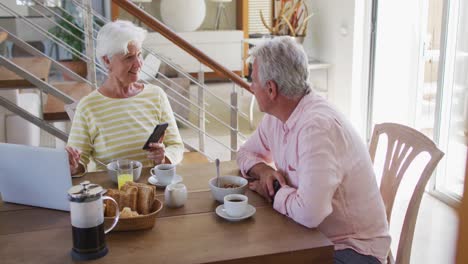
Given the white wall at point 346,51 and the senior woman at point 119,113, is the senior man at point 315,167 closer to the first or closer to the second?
the senior woman at point 119,113

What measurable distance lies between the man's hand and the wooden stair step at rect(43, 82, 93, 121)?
4.80 feet

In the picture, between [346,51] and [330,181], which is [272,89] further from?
[346,51]

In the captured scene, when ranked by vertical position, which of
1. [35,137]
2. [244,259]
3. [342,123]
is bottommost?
[35,137]

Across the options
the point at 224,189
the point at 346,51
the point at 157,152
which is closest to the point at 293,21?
the point at 346,51

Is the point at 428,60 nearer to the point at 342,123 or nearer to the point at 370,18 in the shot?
the point at 370,18

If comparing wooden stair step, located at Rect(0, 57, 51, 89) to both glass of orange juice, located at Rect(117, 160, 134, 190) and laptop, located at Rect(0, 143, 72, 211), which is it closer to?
glass of orange juice, located at Rect(117, 160, 134, 190)

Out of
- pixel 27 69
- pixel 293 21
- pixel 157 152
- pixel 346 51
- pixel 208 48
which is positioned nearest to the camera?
pixel 157 152

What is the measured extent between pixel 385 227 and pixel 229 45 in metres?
5.29

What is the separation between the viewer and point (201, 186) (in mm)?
1848

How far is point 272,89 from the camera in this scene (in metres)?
1.69

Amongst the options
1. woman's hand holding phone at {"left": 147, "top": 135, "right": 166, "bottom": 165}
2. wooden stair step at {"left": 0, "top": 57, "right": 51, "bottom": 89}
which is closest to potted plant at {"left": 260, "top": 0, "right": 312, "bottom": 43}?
wooden stair step at {"left": 0, "top": 57, "right": 51, "bottom": 89}

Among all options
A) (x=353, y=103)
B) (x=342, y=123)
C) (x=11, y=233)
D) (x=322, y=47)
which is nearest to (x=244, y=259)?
(x=342, y=123)

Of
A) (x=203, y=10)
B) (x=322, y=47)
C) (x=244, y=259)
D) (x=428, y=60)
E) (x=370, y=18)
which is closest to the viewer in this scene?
(x=244, y=259)

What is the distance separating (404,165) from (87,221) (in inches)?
45.6
